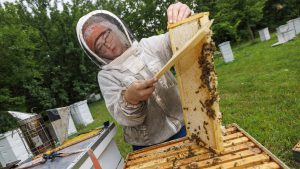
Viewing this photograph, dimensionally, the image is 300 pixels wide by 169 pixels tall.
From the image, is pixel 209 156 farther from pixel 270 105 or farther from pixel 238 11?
pixel 238 11

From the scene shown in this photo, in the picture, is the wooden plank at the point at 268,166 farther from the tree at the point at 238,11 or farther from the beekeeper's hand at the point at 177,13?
the tree at the point at 238,11

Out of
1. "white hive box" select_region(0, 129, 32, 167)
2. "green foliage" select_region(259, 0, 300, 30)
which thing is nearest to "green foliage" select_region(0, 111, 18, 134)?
"white hive box" select_region(0, 129, 32, 167)

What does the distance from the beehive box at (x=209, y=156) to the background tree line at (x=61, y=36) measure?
910 centimetres

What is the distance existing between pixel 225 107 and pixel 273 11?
23.0 metres

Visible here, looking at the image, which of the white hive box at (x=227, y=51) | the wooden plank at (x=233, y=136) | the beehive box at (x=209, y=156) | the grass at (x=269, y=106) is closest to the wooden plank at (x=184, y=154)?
the beehive box at (x=209, y=156)

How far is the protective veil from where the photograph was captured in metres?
2.24

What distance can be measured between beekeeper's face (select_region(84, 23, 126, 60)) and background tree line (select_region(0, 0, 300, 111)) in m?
8.71

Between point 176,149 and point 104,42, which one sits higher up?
point 104,42

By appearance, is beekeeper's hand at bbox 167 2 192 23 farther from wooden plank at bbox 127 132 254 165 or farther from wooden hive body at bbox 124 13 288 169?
wooden plank at bbox 127 132 254 165

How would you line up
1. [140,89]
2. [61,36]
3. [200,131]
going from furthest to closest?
1. [61,36]
2. [200,131]
3. [140,89]

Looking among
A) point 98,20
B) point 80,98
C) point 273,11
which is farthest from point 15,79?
point 273,11

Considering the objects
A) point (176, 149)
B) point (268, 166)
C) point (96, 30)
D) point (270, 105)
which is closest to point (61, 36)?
point (270, 105)

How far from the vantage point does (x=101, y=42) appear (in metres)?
2.22

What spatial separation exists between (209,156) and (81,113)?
9.62 meters
